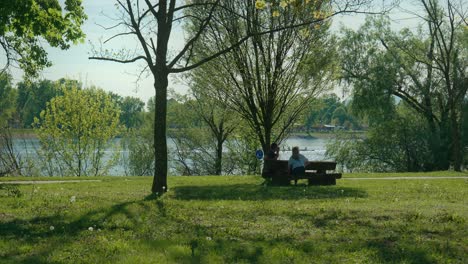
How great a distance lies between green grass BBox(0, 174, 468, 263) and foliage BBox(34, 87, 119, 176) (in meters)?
33.3

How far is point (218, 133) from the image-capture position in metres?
45.3

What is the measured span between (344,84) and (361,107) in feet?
7.27

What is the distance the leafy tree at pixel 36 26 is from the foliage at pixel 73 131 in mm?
27799

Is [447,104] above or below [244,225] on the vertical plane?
above

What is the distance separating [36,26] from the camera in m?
12.8

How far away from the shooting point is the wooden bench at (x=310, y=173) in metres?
16.8

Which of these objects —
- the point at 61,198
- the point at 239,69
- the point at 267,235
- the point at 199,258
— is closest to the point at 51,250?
the point at 199,258

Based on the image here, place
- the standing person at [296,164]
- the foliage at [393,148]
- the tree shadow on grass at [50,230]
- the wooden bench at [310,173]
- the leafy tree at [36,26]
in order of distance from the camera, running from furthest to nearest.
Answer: the foliage at [393,148] → the wooden bench at [310,173] → the standing person at [296,164] → the leafy tree at [36,26] → the tree shadow on grass at [50,230]

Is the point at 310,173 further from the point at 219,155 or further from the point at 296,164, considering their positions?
the point at 219,155

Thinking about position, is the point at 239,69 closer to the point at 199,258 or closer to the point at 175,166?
the point at 199,258

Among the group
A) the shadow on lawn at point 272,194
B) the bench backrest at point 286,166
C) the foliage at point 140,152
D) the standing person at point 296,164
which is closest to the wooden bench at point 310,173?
the bench backrest at point 286,166

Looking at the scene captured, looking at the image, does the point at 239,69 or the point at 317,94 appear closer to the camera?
the point at 239,69

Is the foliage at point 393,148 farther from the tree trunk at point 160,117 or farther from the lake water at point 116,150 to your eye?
the tree trunk at point 160,117

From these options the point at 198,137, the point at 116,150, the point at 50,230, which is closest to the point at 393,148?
the point at 198,137
